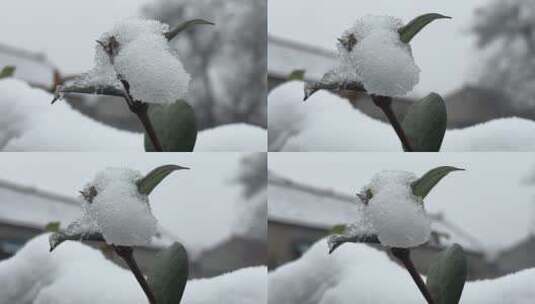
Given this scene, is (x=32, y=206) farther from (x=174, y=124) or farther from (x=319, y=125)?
(x=319, y=125)

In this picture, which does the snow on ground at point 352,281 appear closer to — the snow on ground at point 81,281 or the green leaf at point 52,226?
the snow on ground at point 81,281

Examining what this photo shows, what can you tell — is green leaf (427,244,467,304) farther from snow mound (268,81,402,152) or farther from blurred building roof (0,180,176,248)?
blurred building roof (0,180,176,248)

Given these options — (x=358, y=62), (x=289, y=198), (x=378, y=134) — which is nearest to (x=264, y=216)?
(x=289, y=198)

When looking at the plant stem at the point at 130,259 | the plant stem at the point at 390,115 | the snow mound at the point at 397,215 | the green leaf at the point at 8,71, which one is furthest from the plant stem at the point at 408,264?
the green leaf at the point at 8,71

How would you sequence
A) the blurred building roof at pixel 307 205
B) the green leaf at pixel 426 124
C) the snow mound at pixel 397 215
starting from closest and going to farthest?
the snow mound at pixel 397 215, the green leaf at pixel 426 124, the blurred building roof at pixel 307 205

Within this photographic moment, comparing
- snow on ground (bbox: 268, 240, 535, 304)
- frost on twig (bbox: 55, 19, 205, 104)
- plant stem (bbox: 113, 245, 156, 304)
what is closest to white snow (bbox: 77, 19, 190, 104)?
frost on twig (bbox: 55, 19, 205, 104)

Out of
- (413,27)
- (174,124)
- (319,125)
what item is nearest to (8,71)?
(174,124)
